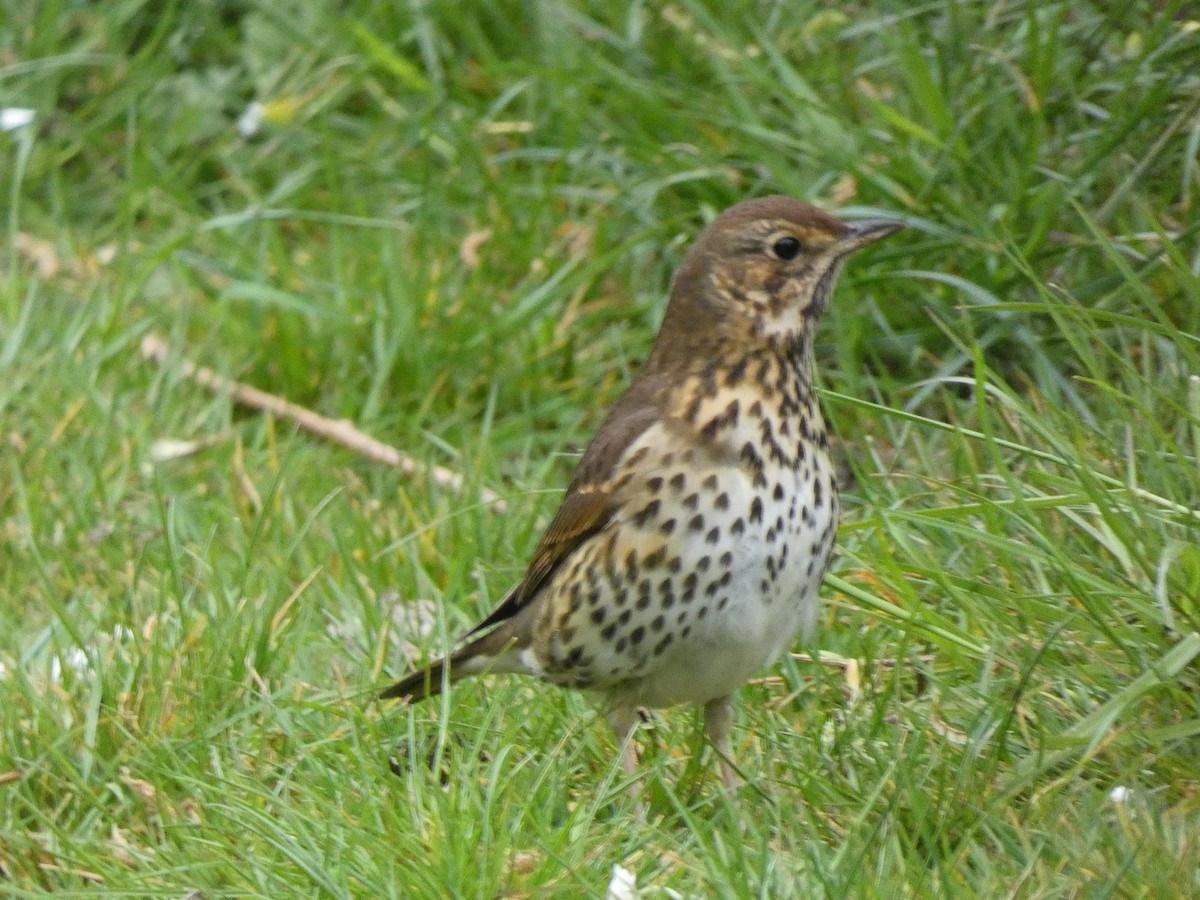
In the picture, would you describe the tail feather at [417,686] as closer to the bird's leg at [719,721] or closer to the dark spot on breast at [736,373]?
the bird's leg at [719,721]

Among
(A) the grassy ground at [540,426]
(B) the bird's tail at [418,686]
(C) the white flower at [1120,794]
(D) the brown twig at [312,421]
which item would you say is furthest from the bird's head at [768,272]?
(D) the brown twig at [312,421]

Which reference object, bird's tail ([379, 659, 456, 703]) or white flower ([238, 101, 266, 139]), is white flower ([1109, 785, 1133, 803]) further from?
white flower ([238, 101, 266, 139])

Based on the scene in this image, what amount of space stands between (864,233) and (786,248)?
0.16 metres

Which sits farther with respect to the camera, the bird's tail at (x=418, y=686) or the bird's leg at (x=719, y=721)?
the bird's tail at (x=418, y=686)

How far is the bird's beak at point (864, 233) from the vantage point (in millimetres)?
3877

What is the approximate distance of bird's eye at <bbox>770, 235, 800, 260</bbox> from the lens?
385cm

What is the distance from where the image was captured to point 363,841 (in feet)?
10.9

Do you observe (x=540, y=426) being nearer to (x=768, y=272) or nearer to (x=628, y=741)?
(x=768, y=272)

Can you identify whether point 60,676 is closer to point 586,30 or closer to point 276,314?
point 276,314

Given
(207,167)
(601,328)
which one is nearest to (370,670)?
(601,328)

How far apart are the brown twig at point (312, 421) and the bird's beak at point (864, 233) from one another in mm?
1509

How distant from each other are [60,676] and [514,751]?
3.40ft

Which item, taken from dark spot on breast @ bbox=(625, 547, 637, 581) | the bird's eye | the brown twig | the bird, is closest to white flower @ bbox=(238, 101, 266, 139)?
the brown twig

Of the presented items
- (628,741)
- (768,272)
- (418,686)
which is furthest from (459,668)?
(768,272)
